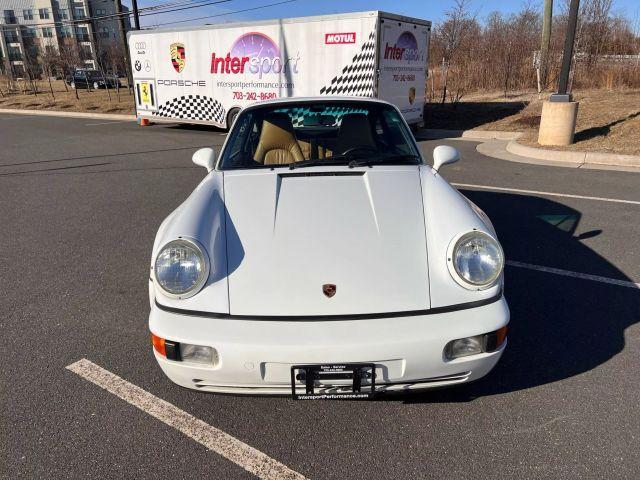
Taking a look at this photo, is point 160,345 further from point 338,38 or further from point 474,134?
point 474,134

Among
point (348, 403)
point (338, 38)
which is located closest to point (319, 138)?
point (348, 403)

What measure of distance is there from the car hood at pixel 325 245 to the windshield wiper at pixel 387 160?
222mm

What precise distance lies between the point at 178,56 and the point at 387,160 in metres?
13.1

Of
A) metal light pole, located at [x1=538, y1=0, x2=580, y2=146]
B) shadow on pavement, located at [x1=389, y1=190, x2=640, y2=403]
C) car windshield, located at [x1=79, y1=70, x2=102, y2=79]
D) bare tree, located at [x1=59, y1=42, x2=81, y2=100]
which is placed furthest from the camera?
car windshield, located at [x1=79, y1=70, x2=102, y2=79]

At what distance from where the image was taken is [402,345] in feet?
6.37

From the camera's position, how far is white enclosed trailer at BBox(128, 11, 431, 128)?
35.2ft

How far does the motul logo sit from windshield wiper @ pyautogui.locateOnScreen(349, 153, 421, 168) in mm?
8571

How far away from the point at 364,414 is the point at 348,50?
10.0 m

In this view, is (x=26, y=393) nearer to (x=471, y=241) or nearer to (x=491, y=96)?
(x=471, y=241)

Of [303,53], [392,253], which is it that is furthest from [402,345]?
[303,53]

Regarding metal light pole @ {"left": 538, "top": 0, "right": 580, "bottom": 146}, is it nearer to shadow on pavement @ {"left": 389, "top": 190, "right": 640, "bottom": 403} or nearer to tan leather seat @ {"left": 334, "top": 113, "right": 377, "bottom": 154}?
shadow on pavement @ {"left": 389, "top": 190, "right": 640, "bottom": 403}

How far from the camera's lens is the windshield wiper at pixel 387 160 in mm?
2936

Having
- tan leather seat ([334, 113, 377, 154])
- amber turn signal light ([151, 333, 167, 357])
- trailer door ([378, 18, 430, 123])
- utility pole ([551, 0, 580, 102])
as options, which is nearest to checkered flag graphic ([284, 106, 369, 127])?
tan leather seat ([334, 113, 377, 154])

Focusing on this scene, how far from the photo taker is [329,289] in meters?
2.09
